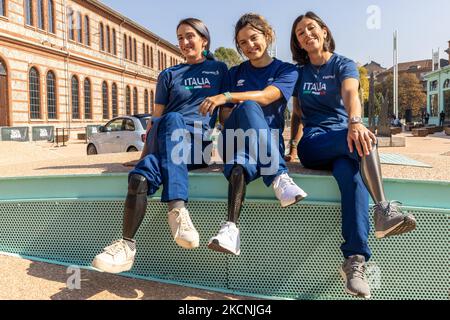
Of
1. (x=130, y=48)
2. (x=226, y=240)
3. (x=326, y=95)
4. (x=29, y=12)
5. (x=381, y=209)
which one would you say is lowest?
(x=226, y=240)

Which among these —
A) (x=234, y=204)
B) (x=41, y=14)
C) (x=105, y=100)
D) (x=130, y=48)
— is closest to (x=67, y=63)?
(x=41, y=14)

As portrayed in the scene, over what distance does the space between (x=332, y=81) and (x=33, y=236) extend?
2.64 meters

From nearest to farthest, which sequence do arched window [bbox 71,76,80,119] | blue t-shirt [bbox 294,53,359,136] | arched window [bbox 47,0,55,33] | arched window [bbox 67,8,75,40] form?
blue t-shirt [bbox 294,53,359,136]
arched window [bbox 47,0,55,33]
arched window [bbox 67,8,75,40]
arched window [bbox 71,76,80,119]

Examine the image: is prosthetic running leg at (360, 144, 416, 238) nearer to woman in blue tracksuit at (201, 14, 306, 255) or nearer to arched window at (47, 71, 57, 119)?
woman in blue tracksuit at (201, 14, 306, 255)

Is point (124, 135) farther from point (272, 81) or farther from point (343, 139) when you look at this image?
point (343, 139)

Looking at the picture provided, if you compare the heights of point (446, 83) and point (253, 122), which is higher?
point (446, 83)

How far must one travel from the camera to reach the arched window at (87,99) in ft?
91.8

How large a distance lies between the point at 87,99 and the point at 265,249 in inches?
1087

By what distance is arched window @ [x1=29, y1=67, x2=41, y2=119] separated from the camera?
2222 cm

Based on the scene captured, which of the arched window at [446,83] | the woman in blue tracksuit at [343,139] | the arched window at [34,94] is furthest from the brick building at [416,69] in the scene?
the woman in blue tracksuit at [343,139]

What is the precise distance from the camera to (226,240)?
234cm

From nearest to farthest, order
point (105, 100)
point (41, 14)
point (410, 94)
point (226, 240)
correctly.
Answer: point (226, 240) → point (41, 14) → point (105, 100) → point (410, 94)

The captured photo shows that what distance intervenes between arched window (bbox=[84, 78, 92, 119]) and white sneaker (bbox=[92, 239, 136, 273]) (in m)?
A: 27.0

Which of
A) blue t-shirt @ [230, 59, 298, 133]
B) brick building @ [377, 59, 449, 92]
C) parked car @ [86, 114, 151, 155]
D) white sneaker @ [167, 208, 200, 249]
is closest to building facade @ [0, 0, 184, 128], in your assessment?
parked car @ [86, 114, 151, 155]
